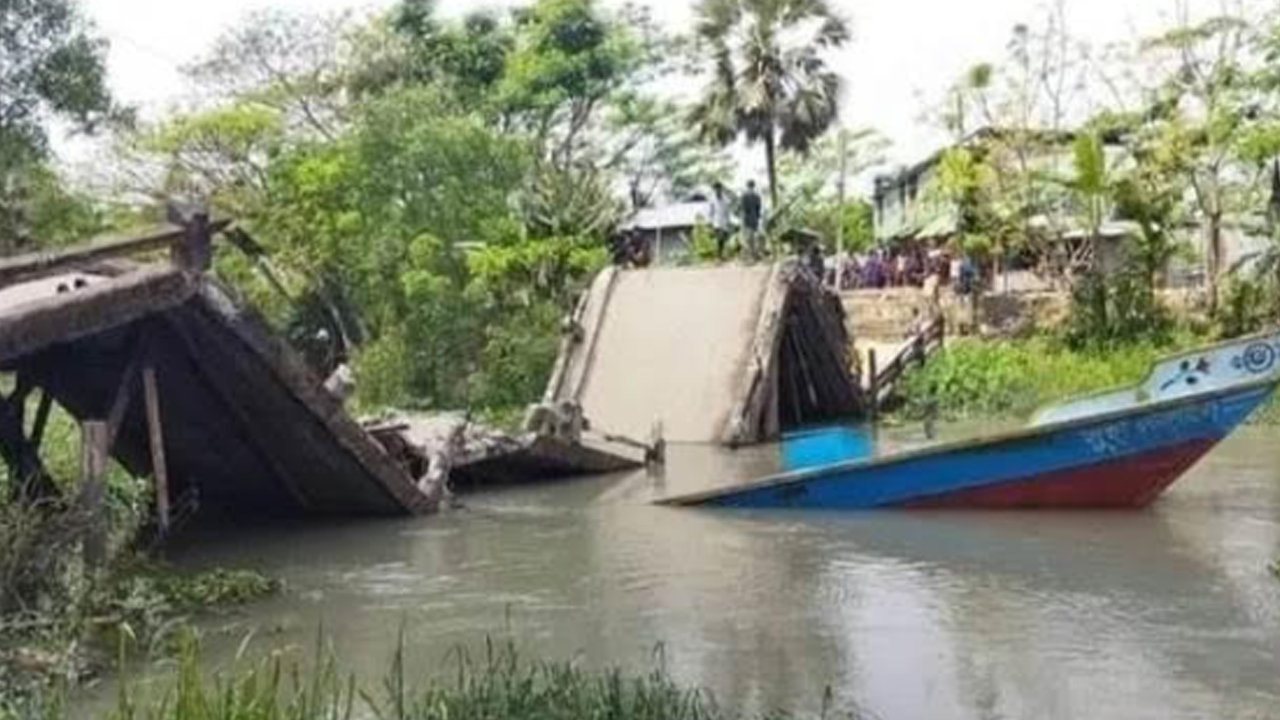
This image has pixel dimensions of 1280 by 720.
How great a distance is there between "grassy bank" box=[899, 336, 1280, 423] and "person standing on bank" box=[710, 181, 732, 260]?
387cm

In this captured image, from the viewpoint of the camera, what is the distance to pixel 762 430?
22.6 meters

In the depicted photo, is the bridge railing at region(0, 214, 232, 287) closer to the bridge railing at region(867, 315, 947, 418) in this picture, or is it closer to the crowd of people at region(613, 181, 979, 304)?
the crowd of people at region(613, 181, 979, 304)

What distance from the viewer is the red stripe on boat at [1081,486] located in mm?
15109

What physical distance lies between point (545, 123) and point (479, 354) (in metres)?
13.7

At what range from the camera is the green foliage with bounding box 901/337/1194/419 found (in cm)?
2758

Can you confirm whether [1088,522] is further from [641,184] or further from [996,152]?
[641,184]

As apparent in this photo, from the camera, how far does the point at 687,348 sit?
22.8 meters

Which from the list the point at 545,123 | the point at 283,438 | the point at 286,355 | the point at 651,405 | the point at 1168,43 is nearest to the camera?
the point at 286,355

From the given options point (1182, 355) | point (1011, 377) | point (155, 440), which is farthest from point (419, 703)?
point (1011, 377)

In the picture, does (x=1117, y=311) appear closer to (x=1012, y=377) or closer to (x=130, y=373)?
(x=1012, y=377)

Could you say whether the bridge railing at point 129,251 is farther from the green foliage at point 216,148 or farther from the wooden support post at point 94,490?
the green foliage at point 216,148

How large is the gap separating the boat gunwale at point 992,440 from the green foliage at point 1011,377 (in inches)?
447

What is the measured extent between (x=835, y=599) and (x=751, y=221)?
16747 mm

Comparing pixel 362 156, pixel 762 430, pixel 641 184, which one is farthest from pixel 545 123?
pixel 762 430
